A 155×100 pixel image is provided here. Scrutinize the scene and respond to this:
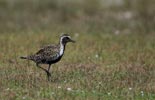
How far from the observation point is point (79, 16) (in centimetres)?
2838

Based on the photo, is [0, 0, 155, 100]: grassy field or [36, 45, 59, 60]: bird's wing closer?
[0, 0, 155, 100]: grassy field

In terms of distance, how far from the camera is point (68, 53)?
70.3 ft

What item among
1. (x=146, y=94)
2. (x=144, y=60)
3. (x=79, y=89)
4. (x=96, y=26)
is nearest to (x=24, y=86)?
(x=79, y=89)

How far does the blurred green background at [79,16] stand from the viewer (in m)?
26.5

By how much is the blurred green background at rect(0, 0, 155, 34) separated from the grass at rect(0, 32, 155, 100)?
1.28m

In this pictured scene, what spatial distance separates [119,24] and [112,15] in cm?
121

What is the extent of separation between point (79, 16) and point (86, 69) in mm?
9987

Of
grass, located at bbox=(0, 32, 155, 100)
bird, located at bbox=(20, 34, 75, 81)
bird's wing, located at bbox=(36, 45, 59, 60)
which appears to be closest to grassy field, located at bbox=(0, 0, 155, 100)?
grass, located at bbox=(0, 32, 155, 100)

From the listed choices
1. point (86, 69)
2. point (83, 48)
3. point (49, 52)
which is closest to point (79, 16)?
point (83, 48)

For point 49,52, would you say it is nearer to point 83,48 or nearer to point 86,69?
point 86,69

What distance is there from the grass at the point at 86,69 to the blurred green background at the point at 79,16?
1275 millimetres

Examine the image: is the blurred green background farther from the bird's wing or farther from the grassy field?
the bird's wing

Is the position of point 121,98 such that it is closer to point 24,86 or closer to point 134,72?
point 24,86

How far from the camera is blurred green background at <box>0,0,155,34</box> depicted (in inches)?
1045
